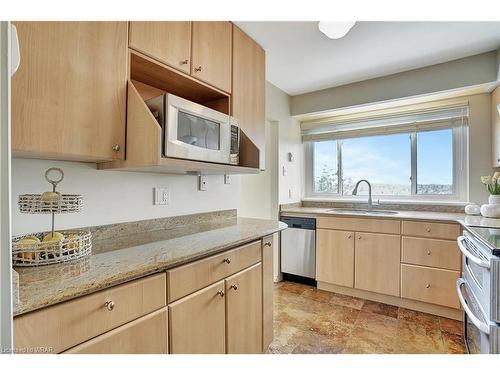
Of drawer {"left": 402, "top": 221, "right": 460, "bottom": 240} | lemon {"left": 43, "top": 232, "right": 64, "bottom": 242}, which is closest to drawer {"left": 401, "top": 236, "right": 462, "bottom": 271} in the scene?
drawer {"left": 402, "top": 221, "right": 460, "bottom": 240}

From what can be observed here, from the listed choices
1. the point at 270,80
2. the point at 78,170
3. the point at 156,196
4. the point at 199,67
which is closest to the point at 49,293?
the point at 78,170

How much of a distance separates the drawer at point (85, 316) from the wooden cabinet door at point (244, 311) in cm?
48

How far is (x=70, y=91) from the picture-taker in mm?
996

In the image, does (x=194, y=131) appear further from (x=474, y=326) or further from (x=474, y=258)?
(x=474, y=326)

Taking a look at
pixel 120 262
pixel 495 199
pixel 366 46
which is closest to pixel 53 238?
pixel 120 262

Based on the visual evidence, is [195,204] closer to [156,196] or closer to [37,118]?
[156,196]

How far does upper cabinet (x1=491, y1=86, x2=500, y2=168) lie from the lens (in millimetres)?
2234

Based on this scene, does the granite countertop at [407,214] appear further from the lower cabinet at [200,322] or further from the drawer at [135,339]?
the drawer at [135,339]

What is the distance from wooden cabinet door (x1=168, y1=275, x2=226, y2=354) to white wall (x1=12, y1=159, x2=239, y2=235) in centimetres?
61

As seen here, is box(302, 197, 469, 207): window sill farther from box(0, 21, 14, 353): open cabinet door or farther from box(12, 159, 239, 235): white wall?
box(0, 21, 14, 353): open cabinet door

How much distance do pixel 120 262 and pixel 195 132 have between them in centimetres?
75

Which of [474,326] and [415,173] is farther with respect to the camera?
[415,173]

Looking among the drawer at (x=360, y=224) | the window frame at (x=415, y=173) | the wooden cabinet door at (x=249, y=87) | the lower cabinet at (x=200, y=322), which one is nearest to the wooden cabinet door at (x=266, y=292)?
A: the lower cabinet at (x=200, y=322)
